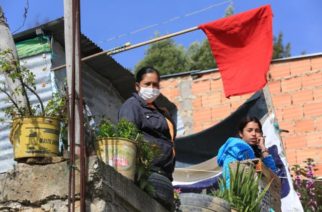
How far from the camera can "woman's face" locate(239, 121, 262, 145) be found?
659 cm

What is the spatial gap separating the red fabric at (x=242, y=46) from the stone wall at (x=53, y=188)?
360 centimetres

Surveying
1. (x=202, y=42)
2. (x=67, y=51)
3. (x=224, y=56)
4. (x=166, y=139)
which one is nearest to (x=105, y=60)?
(x=224, y=56)

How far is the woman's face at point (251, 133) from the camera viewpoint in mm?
6586

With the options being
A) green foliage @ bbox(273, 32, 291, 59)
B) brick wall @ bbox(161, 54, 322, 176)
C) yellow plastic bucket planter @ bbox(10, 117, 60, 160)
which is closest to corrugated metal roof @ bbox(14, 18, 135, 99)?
brick wall @ bbox(161, 54, 322, 176)

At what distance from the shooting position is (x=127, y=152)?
4297mm

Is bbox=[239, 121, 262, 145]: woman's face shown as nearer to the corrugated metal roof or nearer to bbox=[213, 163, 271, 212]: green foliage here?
bbox=[213, 163, 271, 212]: green foliage

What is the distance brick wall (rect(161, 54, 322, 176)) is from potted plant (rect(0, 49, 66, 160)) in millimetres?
7685

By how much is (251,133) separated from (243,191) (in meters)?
0.88

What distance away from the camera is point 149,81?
563 cm

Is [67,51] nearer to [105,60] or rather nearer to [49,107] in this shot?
[49,107]

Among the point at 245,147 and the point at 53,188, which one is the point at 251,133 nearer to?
the point at 245,147

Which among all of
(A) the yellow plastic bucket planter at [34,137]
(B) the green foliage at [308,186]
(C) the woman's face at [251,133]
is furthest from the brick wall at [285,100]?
(A) the yellow plastic bucket planter at [34,137]

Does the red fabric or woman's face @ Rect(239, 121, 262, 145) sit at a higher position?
the red fabric

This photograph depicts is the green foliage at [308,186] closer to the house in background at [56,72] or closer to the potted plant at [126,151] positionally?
the house in background at [56,72]
